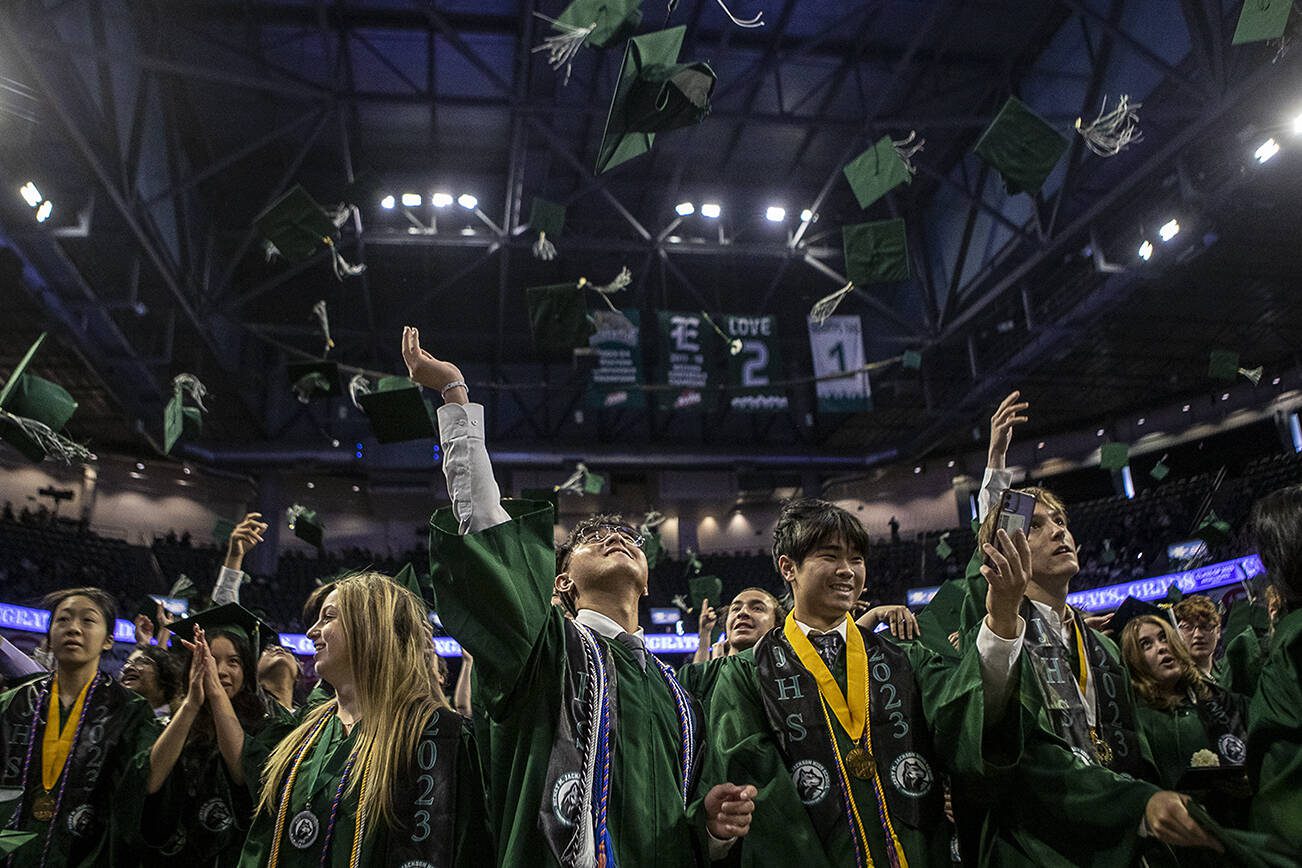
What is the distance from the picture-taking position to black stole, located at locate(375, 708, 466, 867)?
87.4 inches

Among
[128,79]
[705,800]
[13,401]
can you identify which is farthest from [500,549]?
[128,79]

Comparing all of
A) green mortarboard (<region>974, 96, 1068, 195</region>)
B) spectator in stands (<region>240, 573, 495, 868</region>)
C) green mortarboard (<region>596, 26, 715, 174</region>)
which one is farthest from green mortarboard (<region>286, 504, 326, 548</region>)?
green mortarboard (<region>974, 96, 1068, 195</region>)

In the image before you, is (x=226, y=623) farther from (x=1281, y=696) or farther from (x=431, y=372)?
(x=1281, y=696)

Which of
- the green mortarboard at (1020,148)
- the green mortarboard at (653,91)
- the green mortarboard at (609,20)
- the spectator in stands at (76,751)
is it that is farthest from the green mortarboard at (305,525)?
the green mortarboard at (1020,148)

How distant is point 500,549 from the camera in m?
1.99

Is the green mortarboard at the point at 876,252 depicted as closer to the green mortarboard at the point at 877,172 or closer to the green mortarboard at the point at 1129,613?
the green mortarboard at the point at 877,172

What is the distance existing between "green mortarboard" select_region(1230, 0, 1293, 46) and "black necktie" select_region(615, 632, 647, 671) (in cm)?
345

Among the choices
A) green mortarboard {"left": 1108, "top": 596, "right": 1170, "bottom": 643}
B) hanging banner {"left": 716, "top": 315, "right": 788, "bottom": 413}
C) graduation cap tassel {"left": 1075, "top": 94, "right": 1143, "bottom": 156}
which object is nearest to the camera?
green mortarboard {"left": 1108, "top": 596, "right": 1170, "bottom": 643}

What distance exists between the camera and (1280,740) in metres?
1.93

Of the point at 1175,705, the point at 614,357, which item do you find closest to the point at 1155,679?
the point at 1175,705

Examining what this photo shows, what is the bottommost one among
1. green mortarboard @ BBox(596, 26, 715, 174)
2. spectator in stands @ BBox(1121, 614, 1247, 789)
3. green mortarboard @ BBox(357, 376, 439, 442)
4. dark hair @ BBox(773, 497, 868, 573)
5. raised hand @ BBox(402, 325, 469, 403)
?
spectator in stands @ BBox(1121, 614, 1247, 789)

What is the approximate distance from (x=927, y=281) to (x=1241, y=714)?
14860 millimetres

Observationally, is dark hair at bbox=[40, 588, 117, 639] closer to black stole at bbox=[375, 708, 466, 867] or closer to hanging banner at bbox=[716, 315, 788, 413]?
black stole at bbox=[375, 708, 466, 867]

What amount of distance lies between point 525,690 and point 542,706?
49mm
